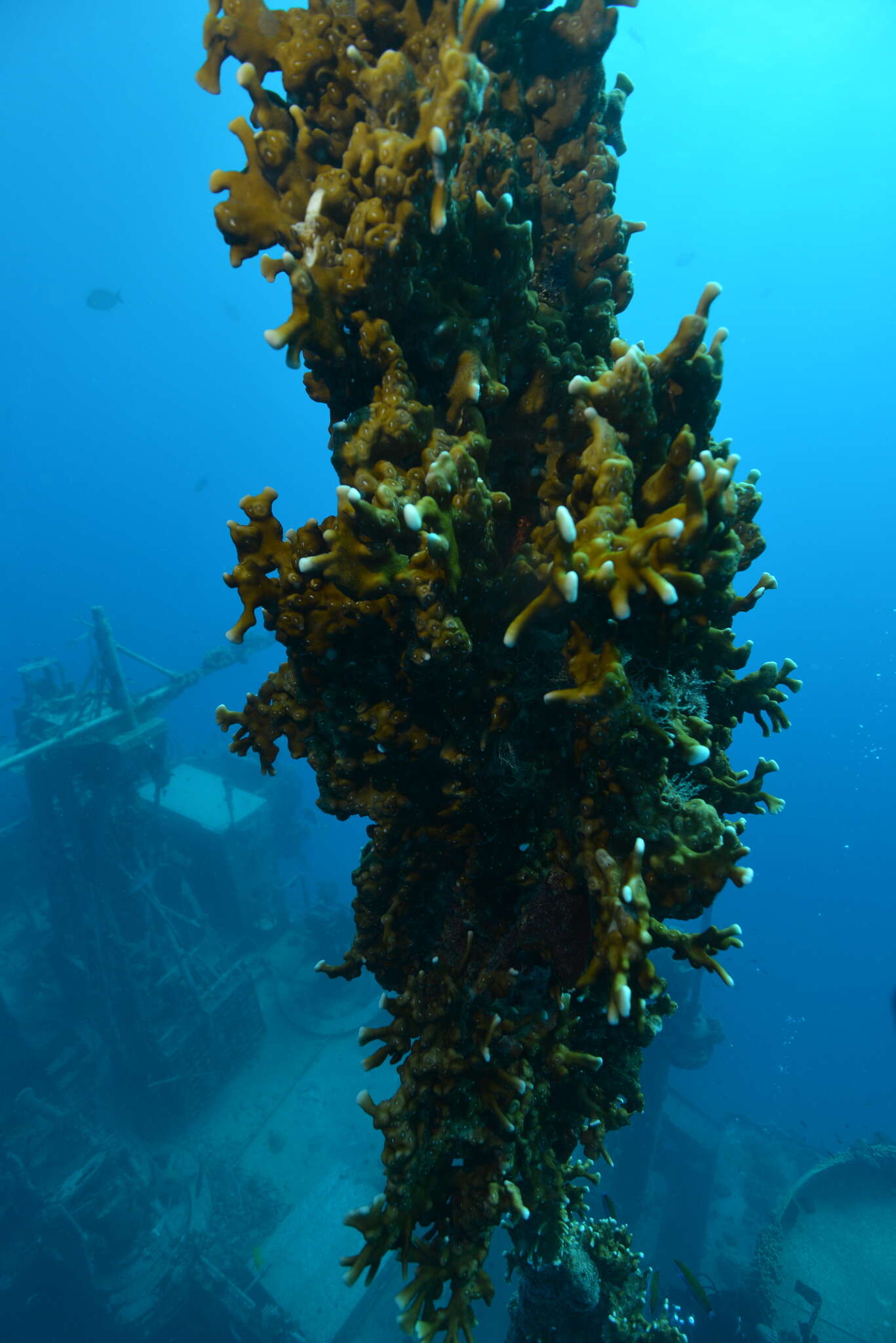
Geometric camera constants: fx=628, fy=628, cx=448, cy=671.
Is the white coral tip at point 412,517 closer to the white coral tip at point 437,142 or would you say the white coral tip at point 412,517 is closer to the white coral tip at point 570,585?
the white coral tip at point 570,585

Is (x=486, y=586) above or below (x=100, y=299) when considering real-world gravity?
below

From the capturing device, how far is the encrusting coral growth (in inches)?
109

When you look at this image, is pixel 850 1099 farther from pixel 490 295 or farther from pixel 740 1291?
pixel 490 295

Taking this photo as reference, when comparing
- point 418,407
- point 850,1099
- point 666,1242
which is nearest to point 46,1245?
point 666,1242

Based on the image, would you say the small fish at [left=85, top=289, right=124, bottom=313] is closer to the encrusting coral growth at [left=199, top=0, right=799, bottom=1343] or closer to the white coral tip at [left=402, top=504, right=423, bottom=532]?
the encrusting coral growth at [left=199, top=0, right=799, bottom=1343]

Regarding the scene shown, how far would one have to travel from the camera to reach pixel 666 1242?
681 inches

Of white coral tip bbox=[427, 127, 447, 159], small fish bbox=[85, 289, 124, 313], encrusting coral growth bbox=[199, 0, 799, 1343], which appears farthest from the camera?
small fish bbox=[85, 289, 124, 313]

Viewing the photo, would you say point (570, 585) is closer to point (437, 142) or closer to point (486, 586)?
point (486, 586)

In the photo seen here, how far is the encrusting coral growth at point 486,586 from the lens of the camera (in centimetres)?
278

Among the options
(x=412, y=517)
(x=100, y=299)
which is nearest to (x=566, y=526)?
(x=412, y=517)

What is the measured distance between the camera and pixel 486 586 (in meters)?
3.11

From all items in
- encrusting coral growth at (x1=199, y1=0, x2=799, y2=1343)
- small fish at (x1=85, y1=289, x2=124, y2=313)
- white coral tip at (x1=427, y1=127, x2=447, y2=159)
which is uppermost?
small fish at (x1=85, y1=289, x2=124, y2=313)

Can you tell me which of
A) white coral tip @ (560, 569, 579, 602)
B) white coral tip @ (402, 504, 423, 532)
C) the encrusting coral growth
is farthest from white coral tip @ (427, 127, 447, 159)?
white coral tip @ (560, 569, 579, 602)

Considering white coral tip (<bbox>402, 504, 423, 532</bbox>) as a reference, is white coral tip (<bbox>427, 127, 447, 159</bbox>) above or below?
above
